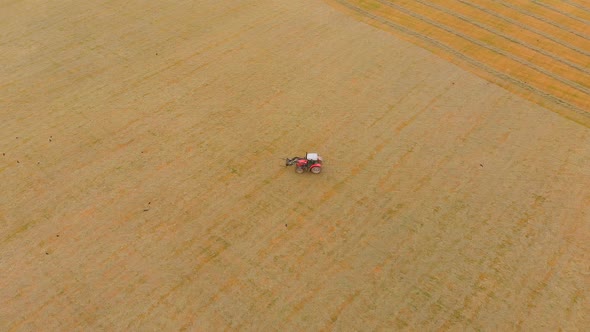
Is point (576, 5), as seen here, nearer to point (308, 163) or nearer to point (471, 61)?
point (471, 61)

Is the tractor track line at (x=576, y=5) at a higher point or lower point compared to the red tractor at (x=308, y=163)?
lower

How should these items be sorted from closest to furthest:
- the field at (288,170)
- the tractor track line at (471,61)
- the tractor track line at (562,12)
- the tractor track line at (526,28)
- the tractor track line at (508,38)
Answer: the field at (288,170)
the tractor track line at (471,61)
the tractor track line at (508,38)
the tractor track line at (526,28)
the tractor track line at (562,12)

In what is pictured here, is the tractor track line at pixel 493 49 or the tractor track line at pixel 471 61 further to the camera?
the tractor track line at pixel 493 49

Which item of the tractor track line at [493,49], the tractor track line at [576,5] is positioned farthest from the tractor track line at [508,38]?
the tractor track line at [576,5]

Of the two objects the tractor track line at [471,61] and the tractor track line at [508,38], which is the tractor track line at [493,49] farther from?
the tractor track line at [471,61]

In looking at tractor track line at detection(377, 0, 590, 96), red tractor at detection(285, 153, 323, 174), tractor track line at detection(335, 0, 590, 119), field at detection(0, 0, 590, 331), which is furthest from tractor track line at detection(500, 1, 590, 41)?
red tractor at detection(285, 153, 323, 174)

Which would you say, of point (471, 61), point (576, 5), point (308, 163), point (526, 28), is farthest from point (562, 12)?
point (308, 163)

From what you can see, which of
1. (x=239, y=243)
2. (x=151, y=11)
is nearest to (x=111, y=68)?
(x=151, y=11)
